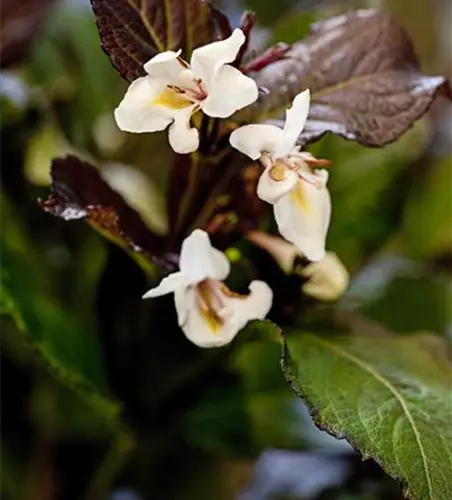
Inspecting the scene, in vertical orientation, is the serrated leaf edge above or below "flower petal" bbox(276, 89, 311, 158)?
below

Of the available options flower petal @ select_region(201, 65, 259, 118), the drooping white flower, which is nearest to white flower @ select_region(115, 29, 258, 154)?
flower petal @ select_region(201, 65, 259, 118)

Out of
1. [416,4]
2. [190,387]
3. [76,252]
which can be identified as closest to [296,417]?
[190,387]

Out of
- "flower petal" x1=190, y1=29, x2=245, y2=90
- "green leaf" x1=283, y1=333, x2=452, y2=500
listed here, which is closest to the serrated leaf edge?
"green leaf" x1=283, y1=333, x2=452, y2=500

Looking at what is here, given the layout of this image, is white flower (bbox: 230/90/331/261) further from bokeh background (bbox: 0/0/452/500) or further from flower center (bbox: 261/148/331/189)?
bokeh background (bbox: 0/0/452/500)

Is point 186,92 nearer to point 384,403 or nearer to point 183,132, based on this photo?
point 183,132

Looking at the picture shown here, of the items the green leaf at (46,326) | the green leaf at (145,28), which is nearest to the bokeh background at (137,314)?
the green leaf at (46,326)

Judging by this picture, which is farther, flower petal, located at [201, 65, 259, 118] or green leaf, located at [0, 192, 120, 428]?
green leaf, located at [0, 192, 120, 428]

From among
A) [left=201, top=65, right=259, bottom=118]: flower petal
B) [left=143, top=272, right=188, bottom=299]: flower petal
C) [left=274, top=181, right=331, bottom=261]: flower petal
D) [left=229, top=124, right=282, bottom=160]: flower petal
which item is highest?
[left=201, top=65, right=259, bottom=118]: flower petal

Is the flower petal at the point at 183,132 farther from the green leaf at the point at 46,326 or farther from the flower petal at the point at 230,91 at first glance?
the green leaf at the point at 46,326
